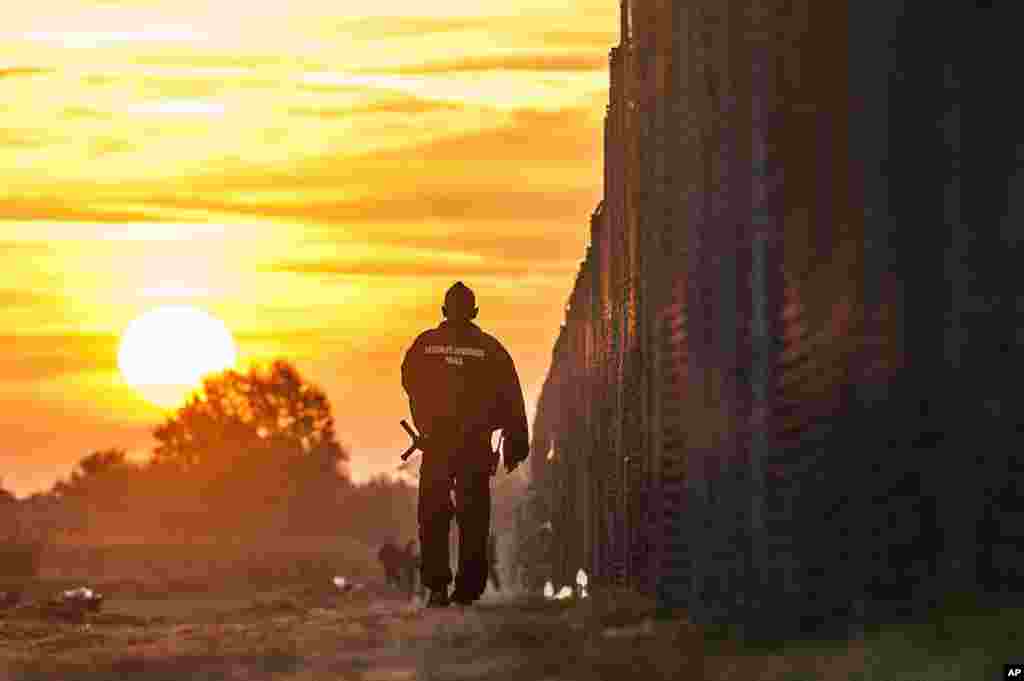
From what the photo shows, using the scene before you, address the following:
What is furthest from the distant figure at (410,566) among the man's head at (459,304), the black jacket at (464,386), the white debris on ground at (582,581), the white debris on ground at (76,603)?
the man's head at (459,304)

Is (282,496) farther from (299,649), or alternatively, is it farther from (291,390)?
(299,649)

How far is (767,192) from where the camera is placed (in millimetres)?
12070

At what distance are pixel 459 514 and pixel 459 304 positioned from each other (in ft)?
5.65

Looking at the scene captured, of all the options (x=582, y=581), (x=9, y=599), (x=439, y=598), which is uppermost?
(x=9, y=599)

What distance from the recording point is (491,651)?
13.6m

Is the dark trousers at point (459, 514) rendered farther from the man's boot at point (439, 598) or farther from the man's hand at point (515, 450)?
the man's hand at point (515, 450)

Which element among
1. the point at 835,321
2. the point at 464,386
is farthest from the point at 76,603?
the point at 835,321

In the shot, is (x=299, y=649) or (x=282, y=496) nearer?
(x=299, y=649)

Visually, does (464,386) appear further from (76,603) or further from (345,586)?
(345,586)

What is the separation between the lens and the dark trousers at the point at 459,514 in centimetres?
1958

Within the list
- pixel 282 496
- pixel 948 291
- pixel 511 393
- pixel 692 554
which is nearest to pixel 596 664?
pixel 692 554

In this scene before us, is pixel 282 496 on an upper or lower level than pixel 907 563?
upper

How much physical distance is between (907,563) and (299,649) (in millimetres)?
4262

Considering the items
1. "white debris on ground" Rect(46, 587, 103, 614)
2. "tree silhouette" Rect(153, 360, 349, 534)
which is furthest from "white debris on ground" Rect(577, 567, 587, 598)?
"tree silhouette" Rect(153, 360, 349, 534)
